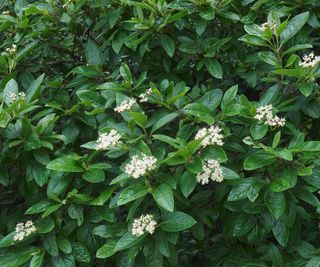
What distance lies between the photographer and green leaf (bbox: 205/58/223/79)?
101 inches

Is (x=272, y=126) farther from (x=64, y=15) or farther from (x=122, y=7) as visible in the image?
(x=64, y=15)

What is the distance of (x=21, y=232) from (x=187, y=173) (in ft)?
2.83

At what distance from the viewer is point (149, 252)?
2139 millimetres

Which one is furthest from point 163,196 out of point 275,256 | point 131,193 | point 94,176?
point 275,256

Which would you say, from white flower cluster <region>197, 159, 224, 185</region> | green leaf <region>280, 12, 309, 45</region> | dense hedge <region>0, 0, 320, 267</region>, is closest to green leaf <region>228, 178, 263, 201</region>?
dense hedge <region>0, 0, 320, 267</region>

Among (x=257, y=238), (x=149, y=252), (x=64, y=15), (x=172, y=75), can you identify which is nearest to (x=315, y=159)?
(x=257, y=238)

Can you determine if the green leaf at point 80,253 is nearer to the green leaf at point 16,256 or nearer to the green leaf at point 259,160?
the green leaf at point 16,256

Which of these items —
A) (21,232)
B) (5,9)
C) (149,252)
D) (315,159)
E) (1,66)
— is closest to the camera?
(315,159)

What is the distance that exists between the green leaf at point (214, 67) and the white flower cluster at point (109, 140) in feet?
2.46

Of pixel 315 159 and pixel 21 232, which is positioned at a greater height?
pixel 315 159

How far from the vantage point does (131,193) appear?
1.95m

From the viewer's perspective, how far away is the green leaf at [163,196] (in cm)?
190

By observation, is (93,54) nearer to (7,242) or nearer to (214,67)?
(214,67)

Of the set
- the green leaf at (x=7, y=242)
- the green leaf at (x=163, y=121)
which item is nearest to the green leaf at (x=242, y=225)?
the green leaf at (x=163, y=121)
